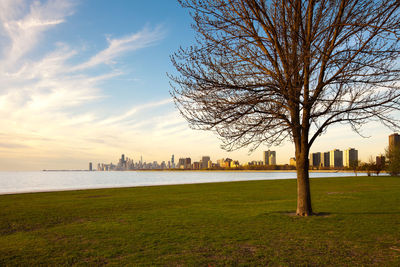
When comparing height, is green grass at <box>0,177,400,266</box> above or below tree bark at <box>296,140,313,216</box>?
below

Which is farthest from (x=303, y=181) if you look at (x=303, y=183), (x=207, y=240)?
(x=207, y=240)

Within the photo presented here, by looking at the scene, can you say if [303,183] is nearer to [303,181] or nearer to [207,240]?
[303,181]

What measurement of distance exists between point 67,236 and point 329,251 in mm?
8378

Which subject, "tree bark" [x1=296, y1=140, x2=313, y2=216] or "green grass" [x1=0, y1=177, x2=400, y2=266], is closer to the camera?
"green grass" [x1=0, y1=177, x2=400, y2=266]

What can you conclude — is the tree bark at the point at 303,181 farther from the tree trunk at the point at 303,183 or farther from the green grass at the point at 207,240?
the green grass at the point at 207,240

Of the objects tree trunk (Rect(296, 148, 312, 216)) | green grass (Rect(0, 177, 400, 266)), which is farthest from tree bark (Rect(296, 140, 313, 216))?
green grass (Rect(0, 177, 400, 266))

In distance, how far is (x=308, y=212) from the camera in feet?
39.7

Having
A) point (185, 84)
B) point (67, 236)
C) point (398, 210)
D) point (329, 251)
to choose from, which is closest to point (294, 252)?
point (329, 251)

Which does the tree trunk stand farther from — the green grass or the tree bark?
the green grass

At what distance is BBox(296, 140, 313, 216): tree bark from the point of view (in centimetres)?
1188

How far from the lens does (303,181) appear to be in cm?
1193

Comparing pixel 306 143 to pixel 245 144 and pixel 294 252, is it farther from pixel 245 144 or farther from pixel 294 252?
pixel 294 252

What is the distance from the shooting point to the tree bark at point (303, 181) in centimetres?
1188

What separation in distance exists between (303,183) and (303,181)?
0.09m
